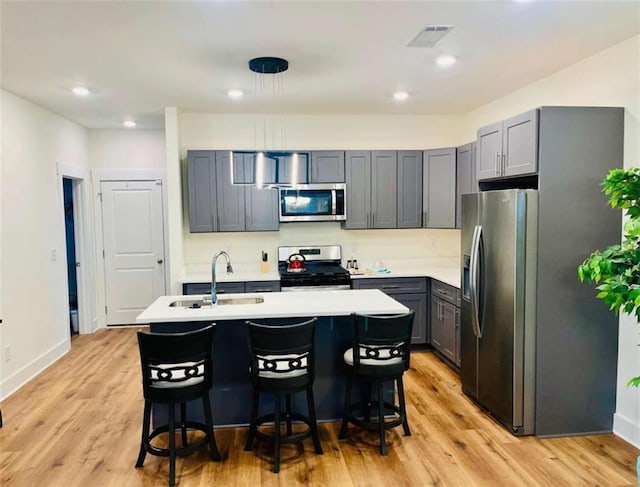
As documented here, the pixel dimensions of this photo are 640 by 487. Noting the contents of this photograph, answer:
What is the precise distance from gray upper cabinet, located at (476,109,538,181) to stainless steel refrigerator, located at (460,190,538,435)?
0.82 feet

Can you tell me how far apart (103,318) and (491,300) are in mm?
5132

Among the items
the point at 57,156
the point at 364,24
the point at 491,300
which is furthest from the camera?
the point at 57,156

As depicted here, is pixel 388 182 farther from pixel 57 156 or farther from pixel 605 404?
pixel 57 156

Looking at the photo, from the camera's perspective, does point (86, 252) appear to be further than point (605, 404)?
Yes

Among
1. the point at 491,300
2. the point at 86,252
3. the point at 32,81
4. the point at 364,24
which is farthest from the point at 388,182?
the point at 86,252

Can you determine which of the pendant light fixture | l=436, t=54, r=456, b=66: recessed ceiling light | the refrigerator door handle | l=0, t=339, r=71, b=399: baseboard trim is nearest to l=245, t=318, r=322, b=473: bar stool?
the pendant light fixture

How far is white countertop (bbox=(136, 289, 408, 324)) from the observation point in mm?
2955

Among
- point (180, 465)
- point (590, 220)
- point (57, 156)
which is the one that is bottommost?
point (180, 465)

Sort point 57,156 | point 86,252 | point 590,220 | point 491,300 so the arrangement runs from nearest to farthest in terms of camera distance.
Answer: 1. point 590,220
2. point 491,300
3. point 57,156
4. point 86,252

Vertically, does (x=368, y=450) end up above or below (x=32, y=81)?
below

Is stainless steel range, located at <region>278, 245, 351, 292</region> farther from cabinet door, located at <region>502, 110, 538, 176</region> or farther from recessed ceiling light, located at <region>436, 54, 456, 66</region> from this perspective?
recessed ceiling light, located at <region>436, 54, 456, 66</region>

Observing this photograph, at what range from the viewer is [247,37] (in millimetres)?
2891

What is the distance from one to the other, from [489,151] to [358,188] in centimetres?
181

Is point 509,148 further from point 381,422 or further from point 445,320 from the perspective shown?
point 381,422
